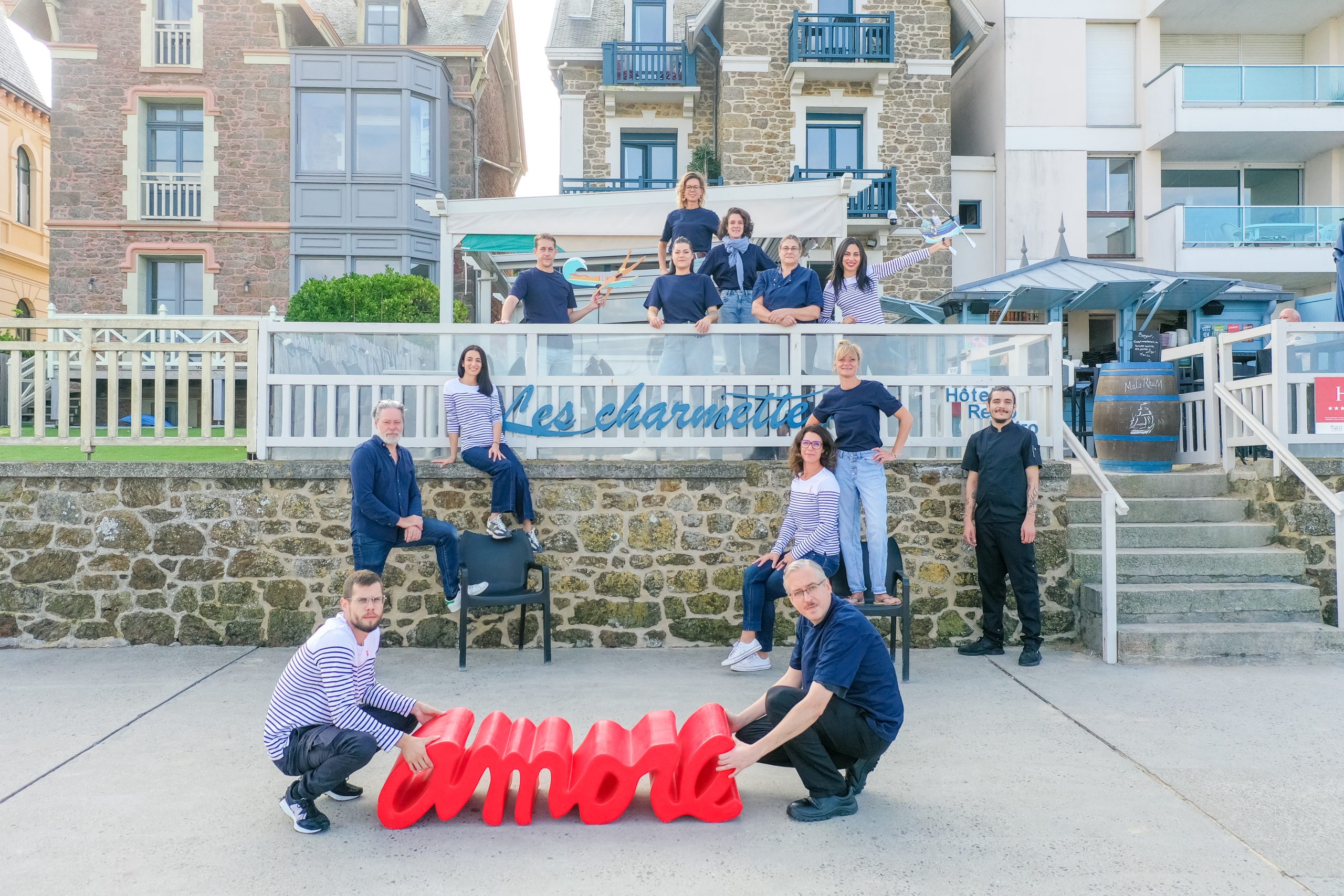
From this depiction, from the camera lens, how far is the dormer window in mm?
21375

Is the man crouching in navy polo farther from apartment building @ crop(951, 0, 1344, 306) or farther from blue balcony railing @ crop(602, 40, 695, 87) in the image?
blue balcony railing @ crop(602, 40, 695, 87)

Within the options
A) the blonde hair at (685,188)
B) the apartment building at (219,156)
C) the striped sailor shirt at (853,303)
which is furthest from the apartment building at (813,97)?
the striped sailor shirt at (853,303)

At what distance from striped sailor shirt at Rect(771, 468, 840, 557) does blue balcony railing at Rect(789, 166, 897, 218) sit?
1295cm

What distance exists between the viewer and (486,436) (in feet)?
22.4

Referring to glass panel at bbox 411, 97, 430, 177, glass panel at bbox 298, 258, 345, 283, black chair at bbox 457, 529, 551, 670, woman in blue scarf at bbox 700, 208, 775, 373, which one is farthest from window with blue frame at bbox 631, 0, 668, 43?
black chair at bbox 457, 529, 551, 670

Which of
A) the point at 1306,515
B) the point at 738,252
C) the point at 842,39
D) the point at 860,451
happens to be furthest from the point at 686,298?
the point at 842,39

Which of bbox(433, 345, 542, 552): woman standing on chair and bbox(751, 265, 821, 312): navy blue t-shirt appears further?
bbox(751, 265, 821, 312): navy blue t-shirt

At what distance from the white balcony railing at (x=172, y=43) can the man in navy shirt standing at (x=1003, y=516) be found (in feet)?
65.0

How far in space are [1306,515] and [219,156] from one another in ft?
66.3

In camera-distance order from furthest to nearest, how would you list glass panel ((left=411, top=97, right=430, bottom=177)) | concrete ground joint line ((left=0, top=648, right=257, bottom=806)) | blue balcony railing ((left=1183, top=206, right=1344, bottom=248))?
glass panel ((left=411, top=97, right=430, bottom=177)), blue balcony railing ((left=1183, top=206, right=1344, bottom=248)), concrete ground joint line ((left=0, top=648, right=257, bottom=806))

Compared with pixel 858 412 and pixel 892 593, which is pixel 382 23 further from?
pixel 892 593

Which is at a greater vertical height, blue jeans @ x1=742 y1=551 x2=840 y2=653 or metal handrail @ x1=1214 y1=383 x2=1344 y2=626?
metal handrail @ x1=1214 y1=383 x2=1344 y2=626

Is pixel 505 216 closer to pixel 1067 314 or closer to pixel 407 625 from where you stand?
pixel 407 625

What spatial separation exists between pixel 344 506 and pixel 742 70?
47.2ft
